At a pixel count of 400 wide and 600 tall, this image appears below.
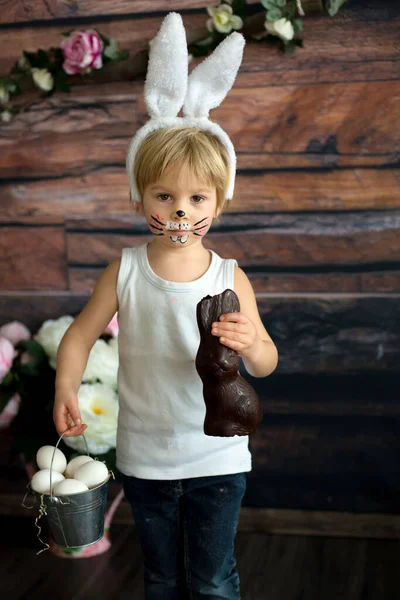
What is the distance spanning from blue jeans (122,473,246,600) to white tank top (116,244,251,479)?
0.14ft

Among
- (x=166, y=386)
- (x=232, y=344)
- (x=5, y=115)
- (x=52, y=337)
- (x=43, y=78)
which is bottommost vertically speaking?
(x=52, y=337)

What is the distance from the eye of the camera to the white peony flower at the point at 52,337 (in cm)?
201

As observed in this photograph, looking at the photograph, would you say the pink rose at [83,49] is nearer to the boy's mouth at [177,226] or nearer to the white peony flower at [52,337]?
the white peony flower at [52,337]

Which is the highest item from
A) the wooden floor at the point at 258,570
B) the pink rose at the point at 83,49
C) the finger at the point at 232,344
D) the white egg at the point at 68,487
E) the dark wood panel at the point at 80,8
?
the dark wood panel at the point at 80,8

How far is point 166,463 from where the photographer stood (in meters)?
1.38

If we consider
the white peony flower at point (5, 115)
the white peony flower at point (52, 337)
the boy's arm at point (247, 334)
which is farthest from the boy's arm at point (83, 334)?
the white peony flower at point (5, 115)

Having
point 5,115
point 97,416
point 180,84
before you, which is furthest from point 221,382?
point 5,115

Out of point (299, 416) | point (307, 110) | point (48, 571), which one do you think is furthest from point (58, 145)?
point (48, 571)

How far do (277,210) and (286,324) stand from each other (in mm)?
330

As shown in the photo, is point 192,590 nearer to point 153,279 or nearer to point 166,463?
point 166,463

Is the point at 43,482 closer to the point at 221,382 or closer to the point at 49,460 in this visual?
the point at 49,460

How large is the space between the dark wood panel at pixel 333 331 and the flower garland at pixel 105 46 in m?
0.71

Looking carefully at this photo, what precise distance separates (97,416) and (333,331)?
Result: 71 cm

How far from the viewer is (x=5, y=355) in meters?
2.02
